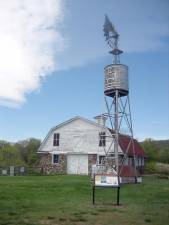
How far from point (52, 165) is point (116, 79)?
13085mm

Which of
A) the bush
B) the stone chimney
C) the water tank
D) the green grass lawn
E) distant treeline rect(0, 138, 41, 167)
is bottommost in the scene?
the green grass lawn

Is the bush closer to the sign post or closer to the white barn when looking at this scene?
the white barn

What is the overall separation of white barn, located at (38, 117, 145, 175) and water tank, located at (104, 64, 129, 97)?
748cm

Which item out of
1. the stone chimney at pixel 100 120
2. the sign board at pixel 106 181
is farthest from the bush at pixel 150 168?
the sign board at pixel 106 181

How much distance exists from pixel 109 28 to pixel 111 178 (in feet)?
58.3

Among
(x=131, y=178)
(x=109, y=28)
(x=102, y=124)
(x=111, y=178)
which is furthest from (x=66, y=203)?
(x=102, y=124)

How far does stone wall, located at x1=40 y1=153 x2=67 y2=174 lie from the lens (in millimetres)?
38312

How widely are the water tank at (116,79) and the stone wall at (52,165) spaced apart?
1087 centimetres

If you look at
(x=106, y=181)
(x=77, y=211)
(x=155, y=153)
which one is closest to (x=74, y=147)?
(x=155, y=153)

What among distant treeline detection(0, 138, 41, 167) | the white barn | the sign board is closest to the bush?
the white barn

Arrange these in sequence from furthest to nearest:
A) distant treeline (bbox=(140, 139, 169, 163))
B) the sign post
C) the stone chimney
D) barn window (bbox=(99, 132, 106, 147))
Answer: distant treeline (bbox=(140, 139, 169, 163))
barn window (bbox=(99, 132, 106, 147))
the stone chimney
the sign post

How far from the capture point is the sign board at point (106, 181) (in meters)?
15.3

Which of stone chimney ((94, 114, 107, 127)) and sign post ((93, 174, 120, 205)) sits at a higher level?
stone chimney ((94, 114, 107, 127))

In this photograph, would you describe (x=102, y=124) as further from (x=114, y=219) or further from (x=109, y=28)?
(x=114, y=219)
